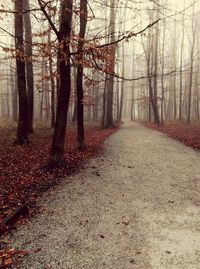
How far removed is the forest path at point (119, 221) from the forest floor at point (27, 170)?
469 mm

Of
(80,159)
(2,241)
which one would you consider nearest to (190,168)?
(80,159)

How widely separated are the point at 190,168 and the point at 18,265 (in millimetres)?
6566

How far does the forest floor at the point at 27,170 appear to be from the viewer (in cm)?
649

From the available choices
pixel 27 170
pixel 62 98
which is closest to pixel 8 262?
pixel 27 170

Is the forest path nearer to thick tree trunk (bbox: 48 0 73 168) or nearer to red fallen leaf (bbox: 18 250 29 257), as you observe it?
red fallen leaf (bbox: 18 250 29 257)

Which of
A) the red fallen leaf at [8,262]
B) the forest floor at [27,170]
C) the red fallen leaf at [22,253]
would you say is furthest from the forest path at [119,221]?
the forest floor at [27,170]

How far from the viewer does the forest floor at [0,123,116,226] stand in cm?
649

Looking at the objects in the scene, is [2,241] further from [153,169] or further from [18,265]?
[153,169]

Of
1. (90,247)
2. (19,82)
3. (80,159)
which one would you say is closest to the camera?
(90,247)

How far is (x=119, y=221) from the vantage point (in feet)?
17.6

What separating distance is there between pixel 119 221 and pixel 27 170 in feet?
13.8

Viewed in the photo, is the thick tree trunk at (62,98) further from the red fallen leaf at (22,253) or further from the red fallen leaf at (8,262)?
the red fallen leaf at (8,262)

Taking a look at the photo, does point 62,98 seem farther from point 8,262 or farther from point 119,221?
point 8,262

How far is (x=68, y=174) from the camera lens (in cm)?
827
